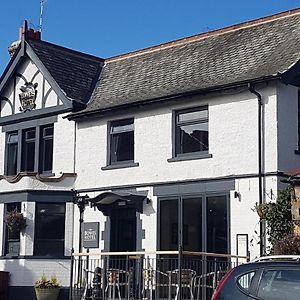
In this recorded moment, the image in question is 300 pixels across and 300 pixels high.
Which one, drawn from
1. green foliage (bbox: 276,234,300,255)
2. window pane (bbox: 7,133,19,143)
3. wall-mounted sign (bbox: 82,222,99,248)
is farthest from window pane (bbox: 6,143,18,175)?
green foliage (bbox: 276,234,300,255)

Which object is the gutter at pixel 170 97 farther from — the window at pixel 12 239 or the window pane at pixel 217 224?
the window at pixel 12 239

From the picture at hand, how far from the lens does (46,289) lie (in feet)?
66.2

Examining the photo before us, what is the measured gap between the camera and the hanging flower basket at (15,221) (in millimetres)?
21125

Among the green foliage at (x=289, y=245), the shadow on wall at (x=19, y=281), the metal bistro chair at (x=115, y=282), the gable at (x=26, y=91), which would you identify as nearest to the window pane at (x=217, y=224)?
the metal bistro chair at (x=115, y=282)

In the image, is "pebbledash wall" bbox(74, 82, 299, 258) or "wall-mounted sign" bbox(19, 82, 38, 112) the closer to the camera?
"pebbledash wall" bbox(74, 82, 299, 258)

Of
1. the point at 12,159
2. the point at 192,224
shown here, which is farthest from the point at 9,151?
the point at 192,224

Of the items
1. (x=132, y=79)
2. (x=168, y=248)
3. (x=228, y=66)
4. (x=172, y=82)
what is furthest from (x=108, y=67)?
(x=168, y=248)

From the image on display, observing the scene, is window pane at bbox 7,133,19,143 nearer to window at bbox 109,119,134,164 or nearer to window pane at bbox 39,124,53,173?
window pane at bbox 39,124,53,173

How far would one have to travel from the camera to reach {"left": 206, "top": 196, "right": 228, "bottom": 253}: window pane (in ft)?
58.5

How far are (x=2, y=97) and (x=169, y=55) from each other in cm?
641

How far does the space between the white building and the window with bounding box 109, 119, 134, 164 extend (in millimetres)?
35

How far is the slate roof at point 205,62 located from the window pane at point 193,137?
1046mm

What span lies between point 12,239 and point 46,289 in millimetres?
2546

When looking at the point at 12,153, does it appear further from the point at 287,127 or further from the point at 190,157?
the point at 287,127
